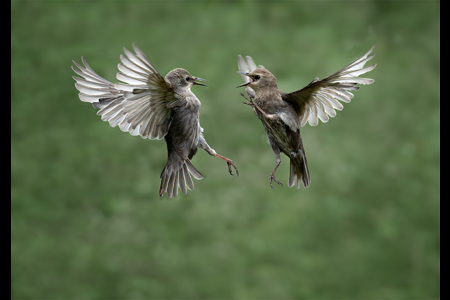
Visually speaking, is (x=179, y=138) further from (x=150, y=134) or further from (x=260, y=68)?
(x=260, y=68)

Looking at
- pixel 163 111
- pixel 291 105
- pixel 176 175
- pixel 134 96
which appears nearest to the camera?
pixel 134 96

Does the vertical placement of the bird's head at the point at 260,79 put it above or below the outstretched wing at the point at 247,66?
below

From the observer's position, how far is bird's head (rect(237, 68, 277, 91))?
10.5ft

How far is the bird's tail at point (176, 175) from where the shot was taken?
3267 mm

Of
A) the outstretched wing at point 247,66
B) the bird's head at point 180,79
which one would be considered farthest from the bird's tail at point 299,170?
the bird's head at point 180,79

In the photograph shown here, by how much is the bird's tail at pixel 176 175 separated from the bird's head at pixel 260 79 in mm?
593

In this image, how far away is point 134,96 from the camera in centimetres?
287

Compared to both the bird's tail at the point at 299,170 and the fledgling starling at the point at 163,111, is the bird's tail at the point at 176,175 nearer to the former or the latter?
the fledgling starling at the point at 163,111

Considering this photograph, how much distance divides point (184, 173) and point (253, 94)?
0.61 m

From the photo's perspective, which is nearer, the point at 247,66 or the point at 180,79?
the point at 180,79

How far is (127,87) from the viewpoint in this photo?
2.71 meters

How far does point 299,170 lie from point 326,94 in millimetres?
508

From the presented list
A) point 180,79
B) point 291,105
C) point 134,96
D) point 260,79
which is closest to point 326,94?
point 291,105

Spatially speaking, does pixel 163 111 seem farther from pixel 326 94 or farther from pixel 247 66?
pixel 326 94
